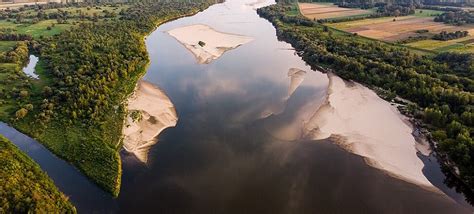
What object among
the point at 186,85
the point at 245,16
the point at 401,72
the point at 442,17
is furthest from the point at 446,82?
the point at 245,16

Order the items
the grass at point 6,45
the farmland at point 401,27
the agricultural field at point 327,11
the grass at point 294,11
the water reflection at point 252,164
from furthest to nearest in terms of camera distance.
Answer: the grass at point 294,11 < the agricultural field at point 327,11 < the grass at point 6,45 < the farmland at point 401,27 < the water reflection at point 252,164

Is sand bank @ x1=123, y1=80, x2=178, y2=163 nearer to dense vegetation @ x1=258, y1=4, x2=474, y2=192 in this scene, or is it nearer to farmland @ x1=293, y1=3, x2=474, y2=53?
dense vegetation @ x1=258, y1=4, x2=474, y2=192

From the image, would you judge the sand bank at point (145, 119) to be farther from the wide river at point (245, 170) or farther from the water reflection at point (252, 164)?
the water reflection at point (252, 164)

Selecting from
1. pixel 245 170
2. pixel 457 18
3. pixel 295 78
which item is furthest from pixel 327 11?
pixel 245 170

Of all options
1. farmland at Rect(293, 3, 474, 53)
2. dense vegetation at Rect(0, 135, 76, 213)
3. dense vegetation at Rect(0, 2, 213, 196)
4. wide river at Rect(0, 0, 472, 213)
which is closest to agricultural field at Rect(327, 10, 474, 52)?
farmland at Rect(293, 3, 474, 53)

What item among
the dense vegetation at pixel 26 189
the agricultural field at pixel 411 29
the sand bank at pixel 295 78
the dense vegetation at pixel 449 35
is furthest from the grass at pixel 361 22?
the dense vegetation at pixel 26 189

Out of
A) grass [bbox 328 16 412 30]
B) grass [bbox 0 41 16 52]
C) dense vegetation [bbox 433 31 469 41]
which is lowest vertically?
dense vegetation [bbox 433 31 469 41]

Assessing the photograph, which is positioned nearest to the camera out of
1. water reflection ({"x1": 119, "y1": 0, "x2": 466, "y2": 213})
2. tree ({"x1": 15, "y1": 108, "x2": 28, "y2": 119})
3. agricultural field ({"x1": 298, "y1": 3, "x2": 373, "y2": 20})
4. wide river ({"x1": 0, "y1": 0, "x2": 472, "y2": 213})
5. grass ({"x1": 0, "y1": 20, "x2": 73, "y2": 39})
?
wide river ({"x1": 0, "y1": 0, "x2": 472, "y2": 213})
